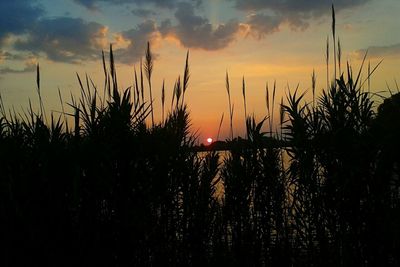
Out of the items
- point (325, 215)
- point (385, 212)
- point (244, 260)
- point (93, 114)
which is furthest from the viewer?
point (244, 260)

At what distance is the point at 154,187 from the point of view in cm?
531

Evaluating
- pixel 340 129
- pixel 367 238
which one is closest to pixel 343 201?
pixel 367 238

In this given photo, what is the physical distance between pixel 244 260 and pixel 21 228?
11.0 feet

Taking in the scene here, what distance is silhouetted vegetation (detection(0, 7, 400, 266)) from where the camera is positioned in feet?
15.6

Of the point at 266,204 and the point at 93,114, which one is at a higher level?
the point at 93,114

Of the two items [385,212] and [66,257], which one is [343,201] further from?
[66,257]

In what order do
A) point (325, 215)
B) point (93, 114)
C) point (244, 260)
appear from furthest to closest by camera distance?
point (244, 260) < point (325, 215) < point (93, 114)

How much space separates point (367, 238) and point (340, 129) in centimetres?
124

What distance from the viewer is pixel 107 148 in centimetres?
482

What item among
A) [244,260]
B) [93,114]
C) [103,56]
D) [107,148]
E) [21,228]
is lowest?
[244,260]

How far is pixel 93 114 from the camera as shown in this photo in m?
5.03

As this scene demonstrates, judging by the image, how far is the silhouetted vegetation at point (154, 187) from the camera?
4770mm

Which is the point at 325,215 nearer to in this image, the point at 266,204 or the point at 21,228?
the point at 266,204

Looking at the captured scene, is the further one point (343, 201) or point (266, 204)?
point (266, 204)
